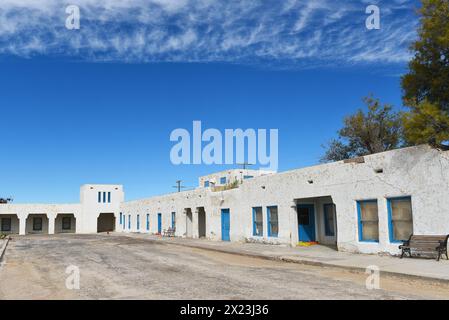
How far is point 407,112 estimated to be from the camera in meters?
14.2

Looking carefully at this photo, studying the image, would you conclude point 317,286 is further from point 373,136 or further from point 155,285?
point 373,136

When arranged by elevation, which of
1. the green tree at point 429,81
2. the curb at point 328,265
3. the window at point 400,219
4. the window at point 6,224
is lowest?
the curb at point 328,265

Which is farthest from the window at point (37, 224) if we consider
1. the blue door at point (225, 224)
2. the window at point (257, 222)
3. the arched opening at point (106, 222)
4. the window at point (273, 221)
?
the window at point (273, 221)

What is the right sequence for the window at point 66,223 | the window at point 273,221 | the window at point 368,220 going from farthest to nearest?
the window at point 66,223, the window at point 273,221, the window at point 368,220

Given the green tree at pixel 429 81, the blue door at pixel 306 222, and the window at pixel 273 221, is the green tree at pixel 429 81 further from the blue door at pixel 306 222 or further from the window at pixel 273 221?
the window at pixel 273 221

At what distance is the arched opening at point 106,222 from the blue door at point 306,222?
4507 centimetres

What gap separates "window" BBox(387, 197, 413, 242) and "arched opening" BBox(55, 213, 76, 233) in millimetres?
51498

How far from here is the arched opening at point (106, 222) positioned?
60906 mm

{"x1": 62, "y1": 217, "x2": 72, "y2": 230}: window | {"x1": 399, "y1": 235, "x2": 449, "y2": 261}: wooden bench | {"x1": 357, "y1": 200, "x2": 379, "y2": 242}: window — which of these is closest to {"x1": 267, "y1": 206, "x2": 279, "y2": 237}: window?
{"x1": 357, "y1": 200, "x2": 379, "y2": 242}: window

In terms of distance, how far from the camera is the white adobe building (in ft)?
44.5

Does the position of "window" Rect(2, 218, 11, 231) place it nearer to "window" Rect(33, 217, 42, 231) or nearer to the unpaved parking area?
"window" Rect(33, 217, 42, 231)

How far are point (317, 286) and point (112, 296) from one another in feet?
14.6
